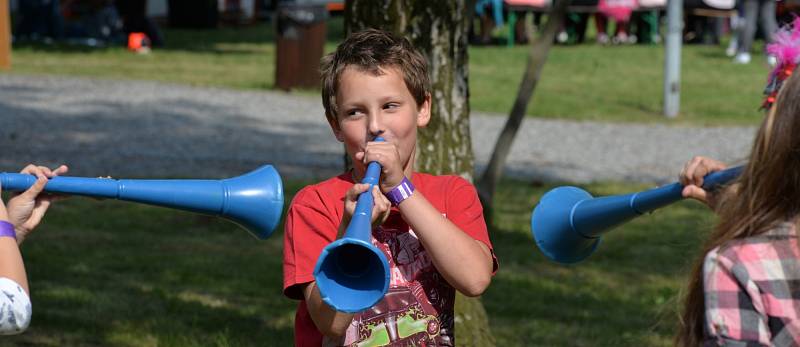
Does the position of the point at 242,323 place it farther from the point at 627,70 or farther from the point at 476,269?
the point at 627,70

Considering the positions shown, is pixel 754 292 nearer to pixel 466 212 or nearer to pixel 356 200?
pixel 356 200

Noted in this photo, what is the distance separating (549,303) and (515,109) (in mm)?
1770

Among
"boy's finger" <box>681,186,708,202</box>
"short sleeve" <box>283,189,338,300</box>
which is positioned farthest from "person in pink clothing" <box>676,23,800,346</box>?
"short sleeve" <box>283,189,338,300</box>

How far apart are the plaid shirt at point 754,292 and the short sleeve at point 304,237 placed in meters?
0.89

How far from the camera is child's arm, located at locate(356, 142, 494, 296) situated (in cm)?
236

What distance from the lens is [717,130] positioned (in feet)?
38.4

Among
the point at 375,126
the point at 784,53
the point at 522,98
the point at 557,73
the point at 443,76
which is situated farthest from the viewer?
the point at 557,73

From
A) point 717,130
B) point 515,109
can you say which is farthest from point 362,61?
point 717,130

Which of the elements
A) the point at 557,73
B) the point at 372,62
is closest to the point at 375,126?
the point at 372,62

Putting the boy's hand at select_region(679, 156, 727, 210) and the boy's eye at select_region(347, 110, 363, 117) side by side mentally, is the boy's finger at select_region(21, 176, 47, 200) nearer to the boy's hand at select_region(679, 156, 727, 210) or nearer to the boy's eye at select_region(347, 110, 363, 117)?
the boy's eye at select_region(347, 110, 363, 117)

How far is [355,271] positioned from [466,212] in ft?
1.44

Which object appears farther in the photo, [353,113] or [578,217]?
[578,217]

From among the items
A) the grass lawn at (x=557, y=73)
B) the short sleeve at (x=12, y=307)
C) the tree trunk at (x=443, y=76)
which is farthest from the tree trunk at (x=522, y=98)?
the grass lawn at (x=557, y=73)

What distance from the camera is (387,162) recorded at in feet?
7.70
